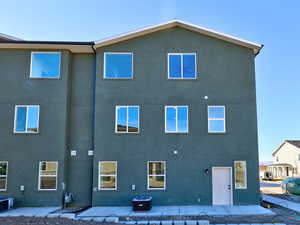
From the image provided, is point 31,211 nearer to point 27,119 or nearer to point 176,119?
point 27,119

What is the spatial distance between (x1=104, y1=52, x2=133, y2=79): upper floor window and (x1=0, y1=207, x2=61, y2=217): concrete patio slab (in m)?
6.83

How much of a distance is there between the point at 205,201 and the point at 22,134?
373 inches

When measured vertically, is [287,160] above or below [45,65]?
below

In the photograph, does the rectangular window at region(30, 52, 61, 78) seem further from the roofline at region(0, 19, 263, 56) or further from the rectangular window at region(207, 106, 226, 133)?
the rectangular window at region(207, 106, 226, 133)

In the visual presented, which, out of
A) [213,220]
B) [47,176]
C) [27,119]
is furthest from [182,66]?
[47,176]

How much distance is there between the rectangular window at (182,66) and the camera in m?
14.0

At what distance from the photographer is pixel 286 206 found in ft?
43.7

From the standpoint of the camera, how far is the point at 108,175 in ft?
44.0

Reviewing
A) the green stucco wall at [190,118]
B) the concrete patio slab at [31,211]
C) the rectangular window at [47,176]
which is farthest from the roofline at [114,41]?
the concrete patio slab at [31,211]

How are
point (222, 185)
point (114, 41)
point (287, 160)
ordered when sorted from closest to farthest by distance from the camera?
point (222, 185) < point (114, 41) < point (287, 160)

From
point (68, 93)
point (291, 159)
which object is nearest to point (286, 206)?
point (68, 93)

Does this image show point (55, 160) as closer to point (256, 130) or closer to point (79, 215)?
point (79, 215)

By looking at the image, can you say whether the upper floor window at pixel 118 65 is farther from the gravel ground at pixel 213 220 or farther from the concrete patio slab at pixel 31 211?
the gravel ground at pixel 213 220

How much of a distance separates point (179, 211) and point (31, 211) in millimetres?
6407
